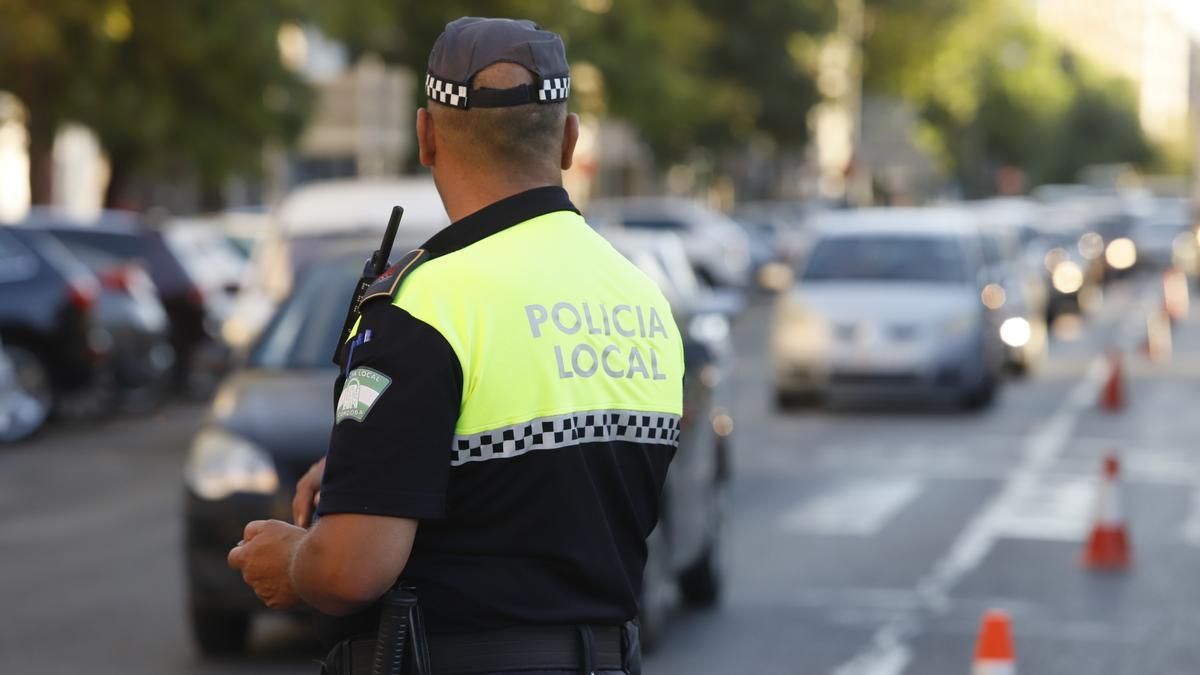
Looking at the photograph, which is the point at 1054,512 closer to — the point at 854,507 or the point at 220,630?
the point at 854,507

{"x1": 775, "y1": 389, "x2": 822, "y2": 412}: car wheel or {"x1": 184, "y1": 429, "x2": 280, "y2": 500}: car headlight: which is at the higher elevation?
{"x1": 184, "y1": 429, "x2": 280, "y2": 500}: car headlight

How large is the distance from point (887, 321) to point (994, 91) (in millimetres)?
83244

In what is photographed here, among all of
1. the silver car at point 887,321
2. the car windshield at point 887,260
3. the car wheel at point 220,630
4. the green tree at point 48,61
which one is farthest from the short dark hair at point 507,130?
the green tree at point 48,61

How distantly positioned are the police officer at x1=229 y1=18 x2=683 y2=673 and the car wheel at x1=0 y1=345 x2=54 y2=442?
16.0 meters

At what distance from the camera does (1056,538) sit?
12734 millimetres

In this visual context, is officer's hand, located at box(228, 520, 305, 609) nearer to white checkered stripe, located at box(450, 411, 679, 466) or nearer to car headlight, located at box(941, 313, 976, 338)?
white checkered stripe, located at box(450, 411, 679, 466)

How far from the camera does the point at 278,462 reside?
8.74m

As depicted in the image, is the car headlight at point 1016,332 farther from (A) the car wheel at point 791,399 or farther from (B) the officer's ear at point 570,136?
(B) the officer's ear at point 570,136

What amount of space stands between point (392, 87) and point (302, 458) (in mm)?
46529

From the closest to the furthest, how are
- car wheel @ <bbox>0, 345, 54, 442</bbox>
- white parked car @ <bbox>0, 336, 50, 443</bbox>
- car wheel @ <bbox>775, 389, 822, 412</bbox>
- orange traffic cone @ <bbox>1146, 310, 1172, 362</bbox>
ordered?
white parked car @ <bbox>0, 336, 50, 443</bbox>, car wheel @ <bbox>0, 345, 54, 442</bbox>, car wheel @ <bbox>775, 389, 822, 412</bbox>, orange traffic cone @ <bbox>1146, 310, 1172, 362</bbox>

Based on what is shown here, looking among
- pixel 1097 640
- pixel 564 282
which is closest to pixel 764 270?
pixel 1097 640

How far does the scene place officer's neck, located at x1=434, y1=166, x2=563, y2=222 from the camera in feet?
11.1

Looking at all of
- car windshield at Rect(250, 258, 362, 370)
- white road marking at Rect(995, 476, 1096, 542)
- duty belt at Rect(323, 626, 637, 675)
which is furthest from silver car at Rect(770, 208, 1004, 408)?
duty belt at Rect(323, 626, 637, 675)

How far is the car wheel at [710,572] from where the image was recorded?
10.2 meters
